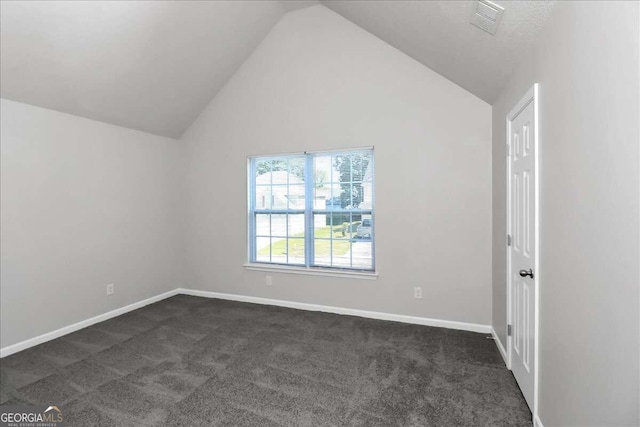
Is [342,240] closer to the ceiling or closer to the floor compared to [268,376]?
closer to the ceiling

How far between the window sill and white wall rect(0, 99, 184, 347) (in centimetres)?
140

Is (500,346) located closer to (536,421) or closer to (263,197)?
(536,421)

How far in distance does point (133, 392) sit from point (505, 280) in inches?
121

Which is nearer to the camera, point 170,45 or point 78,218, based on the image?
point 170,45

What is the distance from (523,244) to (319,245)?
2415mm

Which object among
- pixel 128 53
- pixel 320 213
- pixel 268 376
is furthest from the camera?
pixel 320 213

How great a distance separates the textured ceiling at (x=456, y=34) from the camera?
1894mm

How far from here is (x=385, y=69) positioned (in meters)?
3.68

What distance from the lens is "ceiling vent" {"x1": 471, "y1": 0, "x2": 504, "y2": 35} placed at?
73.4 inches

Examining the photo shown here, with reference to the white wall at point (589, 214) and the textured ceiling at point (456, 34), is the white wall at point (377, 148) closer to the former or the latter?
the textured ceiling at point (456, 34)

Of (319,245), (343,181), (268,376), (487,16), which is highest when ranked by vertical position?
(487,16)

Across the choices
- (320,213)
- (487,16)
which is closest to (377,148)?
(320,213)

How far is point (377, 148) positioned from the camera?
376 centimetres
